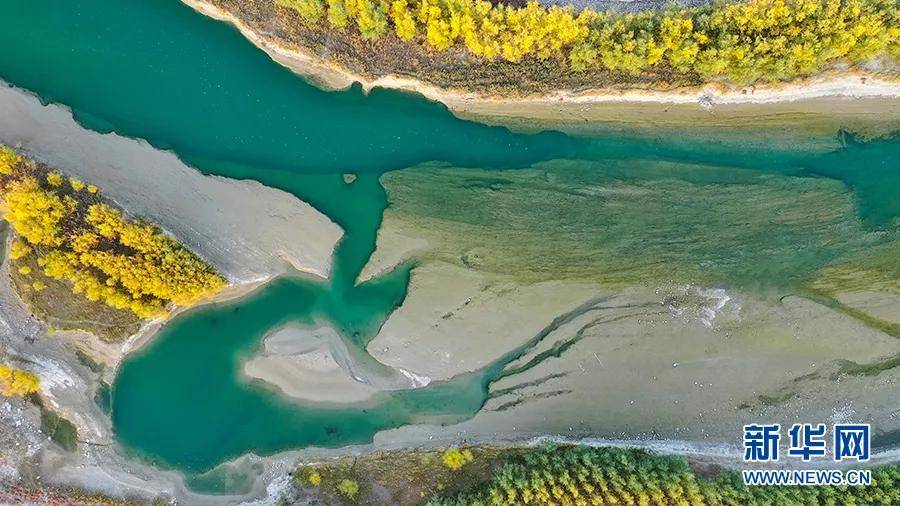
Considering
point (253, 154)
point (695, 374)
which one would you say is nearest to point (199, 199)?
point (253, 154)

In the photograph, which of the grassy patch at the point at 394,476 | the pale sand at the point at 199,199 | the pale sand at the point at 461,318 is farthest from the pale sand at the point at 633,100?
the grassy patch at the point at 394,476

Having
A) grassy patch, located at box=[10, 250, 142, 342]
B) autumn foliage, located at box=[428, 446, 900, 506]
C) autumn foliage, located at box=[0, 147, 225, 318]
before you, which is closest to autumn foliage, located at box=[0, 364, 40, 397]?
grassy patch, located at box=[10, 250, 142, 342]

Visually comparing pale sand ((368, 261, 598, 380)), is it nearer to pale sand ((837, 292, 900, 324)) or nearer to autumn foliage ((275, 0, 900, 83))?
autumn foliage ((275, 0, 900, 83))

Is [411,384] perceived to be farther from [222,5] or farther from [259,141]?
[222,5]

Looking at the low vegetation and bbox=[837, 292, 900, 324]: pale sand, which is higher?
bbox=[837, 292, 900, 324]: pale sand

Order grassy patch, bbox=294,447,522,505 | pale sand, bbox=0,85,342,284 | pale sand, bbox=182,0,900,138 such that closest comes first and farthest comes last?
grassy patch, bbox=294,447,522,505 < pale sand, bbox=0,85,342,284 < pale sand, bbox=182,0,900,138

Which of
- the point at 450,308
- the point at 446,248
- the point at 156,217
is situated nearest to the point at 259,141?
the point at 156,217

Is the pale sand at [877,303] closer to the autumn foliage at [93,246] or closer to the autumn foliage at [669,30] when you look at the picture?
the autumn foliage at [669,30]

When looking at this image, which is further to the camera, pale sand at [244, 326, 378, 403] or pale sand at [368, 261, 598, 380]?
pale sand at [244, 326, 378, 403]

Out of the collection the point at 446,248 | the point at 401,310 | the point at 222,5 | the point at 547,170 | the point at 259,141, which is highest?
the point at 222,5
